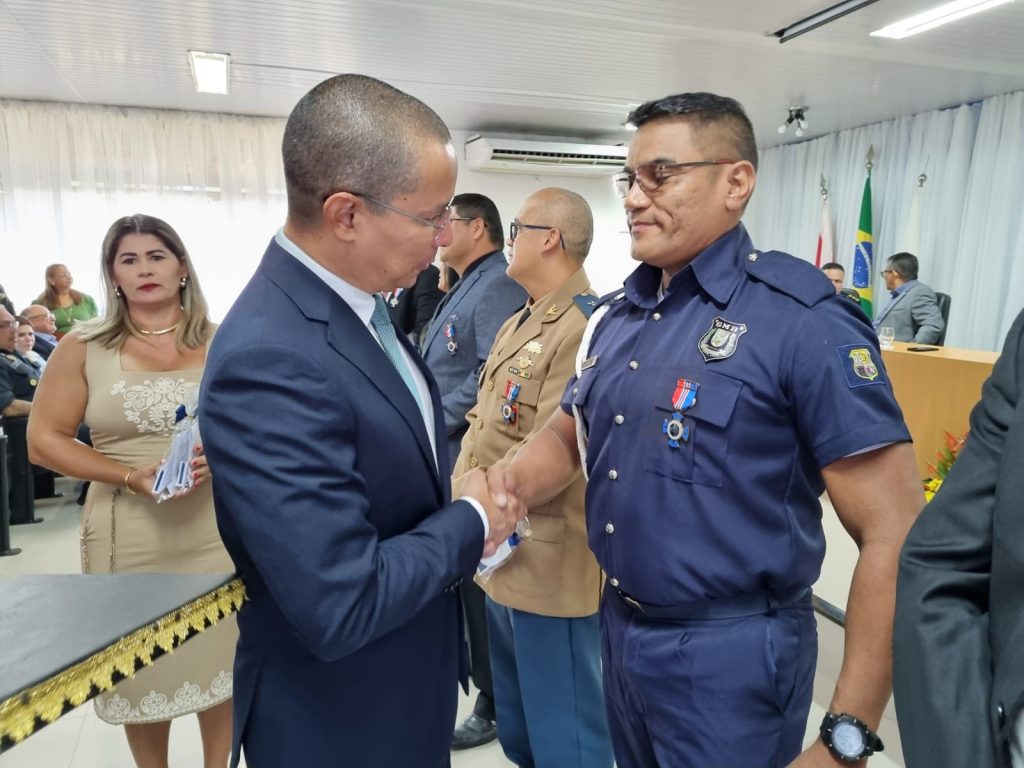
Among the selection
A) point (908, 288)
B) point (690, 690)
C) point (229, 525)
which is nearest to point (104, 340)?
point (229, 525)

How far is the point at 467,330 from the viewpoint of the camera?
2705mm

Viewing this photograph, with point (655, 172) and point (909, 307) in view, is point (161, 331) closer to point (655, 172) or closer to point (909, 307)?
point (655, 172)

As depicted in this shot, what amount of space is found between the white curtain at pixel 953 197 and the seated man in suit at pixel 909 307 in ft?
1.55

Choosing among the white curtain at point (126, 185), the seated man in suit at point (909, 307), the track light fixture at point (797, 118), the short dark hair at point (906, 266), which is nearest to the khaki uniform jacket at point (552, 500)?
the seated man in suit at point (909, 307)

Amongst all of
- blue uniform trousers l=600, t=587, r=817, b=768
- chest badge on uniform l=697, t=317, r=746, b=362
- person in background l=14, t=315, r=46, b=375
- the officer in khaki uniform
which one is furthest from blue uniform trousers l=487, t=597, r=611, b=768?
person in background l=14, t=315, r=46, b=375

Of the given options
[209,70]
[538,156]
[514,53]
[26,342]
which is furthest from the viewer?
[538,156]

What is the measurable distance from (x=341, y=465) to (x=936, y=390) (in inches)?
145

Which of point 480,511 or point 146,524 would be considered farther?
point 146,524

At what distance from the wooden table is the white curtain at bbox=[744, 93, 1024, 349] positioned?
273 centimetres

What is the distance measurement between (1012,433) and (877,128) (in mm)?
7759

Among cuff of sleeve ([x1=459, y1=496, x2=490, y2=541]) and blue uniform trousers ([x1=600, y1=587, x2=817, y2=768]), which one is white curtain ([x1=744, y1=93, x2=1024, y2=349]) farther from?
cuff of sleeve ([x1=459, y1=496, x2=490, y2=541])

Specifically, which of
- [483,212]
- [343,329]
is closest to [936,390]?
[483,212]

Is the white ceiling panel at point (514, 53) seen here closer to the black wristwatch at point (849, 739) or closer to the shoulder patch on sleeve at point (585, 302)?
the shoulder patch on sleeve at point (585, 302)

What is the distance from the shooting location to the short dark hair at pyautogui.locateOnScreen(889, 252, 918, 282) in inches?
244
